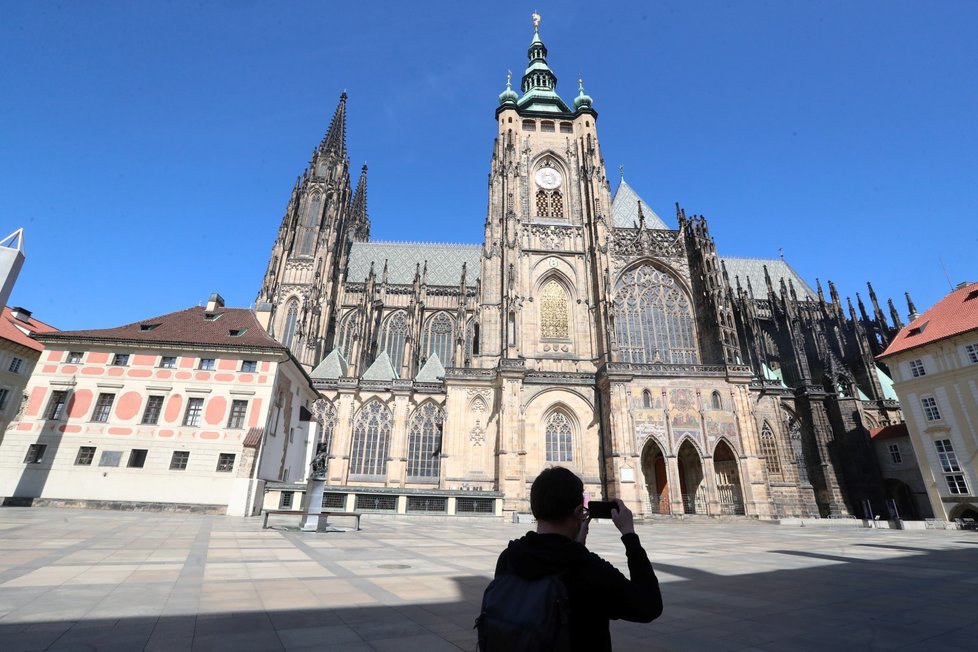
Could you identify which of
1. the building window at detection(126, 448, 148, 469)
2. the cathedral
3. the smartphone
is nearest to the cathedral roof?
the cathedral

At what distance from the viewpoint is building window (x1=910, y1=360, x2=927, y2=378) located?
27484 millimetres

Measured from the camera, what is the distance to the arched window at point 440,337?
43000 millimetres

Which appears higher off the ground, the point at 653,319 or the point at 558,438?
the point at 653,319

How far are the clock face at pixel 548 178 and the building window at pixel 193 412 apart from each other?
28.6 metres

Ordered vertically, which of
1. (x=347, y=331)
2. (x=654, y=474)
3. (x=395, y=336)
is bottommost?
(x=654, y=474)

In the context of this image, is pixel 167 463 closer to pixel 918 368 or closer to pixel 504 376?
pixel 504 376

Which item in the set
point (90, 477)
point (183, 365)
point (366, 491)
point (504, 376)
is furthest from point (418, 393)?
point (90, 477)

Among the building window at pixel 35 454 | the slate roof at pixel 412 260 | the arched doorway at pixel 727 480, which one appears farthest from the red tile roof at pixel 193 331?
the arched doorway at pixel 727 480

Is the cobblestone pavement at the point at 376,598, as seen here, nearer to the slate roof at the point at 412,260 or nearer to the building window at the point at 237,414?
the building window at the point at 237,414

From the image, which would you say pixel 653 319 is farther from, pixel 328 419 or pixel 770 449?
pixel 328 419

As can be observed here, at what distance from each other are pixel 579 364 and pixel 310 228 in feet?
101

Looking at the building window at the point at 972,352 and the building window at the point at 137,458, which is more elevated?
the building window at the point at 972,352

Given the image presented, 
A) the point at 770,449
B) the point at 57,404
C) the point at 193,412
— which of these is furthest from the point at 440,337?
the point at 770,449

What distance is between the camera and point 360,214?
6444 centimetres
